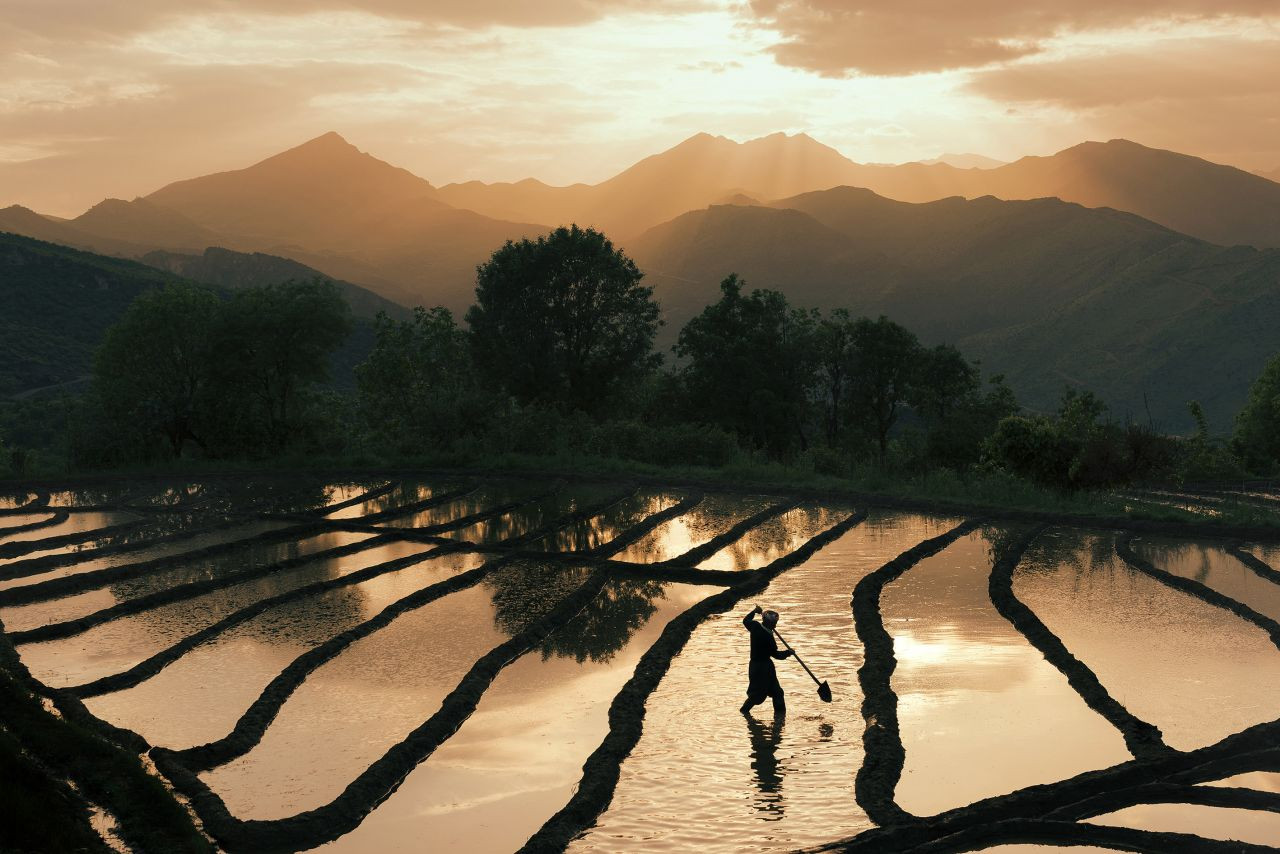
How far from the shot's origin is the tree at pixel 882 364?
50.6 meters

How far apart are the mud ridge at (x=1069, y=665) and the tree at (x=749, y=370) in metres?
25.8

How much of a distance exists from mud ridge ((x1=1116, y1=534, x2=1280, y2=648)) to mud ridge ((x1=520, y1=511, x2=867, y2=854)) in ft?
22.6

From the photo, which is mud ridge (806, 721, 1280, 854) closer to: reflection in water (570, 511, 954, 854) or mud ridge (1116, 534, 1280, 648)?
reflection in water (570, 511, 954, 854)

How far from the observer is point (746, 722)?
12992 mm

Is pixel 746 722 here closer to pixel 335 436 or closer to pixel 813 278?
pixel 335 436

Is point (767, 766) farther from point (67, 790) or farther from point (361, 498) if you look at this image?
point (361, 498)

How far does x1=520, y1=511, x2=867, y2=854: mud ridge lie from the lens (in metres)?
10.2

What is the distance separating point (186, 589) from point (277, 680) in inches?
283

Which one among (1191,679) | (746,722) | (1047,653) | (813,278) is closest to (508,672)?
(746,722)

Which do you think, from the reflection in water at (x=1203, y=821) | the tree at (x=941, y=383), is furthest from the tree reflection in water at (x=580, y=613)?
the tree at (x=941, y=383)

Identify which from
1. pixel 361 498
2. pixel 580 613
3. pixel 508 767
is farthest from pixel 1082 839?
pixel 361 498

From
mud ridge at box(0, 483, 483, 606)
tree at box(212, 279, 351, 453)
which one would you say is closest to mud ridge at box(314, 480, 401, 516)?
mud ridge at box(0, 483, 483, 606)

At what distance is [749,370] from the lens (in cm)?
4784

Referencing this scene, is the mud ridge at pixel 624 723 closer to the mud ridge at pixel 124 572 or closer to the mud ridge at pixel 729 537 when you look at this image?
the mud ridge at pixel 729 537
